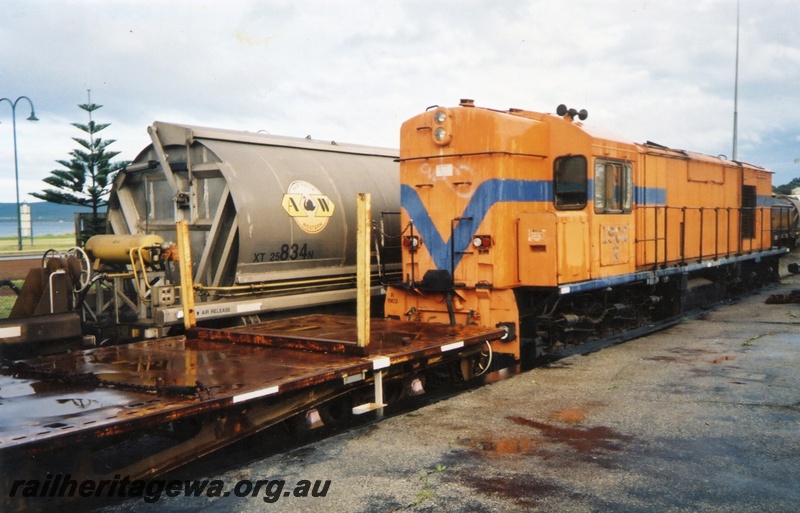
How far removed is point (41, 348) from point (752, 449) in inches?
285

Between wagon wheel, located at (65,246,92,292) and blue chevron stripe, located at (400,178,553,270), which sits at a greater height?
blue chevron stripe, located at (400,178,553,270)

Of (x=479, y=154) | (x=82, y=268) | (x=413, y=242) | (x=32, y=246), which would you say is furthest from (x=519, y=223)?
(x=32, y=246)

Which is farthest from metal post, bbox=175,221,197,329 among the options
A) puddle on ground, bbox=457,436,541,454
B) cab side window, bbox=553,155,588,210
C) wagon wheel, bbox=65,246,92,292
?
cab side window, bbox=553,155,588,210

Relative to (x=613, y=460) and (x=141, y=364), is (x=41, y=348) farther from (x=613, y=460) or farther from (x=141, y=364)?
(x=613, y=460)

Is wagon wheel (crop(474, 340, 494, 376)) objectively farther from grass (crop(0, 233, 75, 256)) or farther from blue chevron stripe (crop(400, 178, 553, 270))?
grass (crop(0, 233, 75, 256))

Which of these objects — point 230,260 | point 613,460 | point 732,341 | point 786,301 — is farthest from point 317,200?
point 786,301

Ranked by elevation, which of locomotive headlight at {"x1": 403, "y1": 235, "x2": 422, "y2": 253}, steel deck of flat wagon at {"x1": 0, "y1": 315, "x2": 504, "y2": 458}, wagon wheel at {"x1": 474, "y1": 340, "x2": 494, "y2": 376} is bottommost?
wagon wheel at {"x1": 474, "y1": 340, "x2": 494, "y2": 376}

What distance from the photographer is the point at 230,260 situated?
9.39m

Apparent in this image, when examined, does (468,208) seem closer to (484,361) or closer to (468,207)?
(468,207)

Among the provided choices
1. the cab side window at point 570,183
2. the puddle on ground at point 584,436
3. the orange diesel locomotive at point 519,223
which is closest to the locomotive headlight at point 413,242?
the orange diesel locomotive at point 519,223

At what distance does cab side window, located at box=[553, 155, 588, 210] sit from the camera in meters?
9.86
